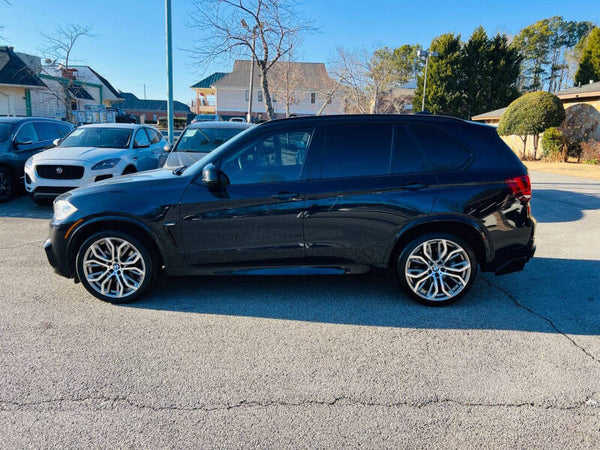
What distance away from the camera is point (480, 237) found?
4.27 metres

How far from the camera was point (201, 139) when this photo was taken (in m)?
9.23

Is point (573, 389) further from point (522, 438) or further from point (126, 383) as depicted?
point (126, 383)

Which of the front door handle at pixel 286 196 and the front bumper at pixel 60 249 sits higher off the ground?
the front door handle at pixel 286 196

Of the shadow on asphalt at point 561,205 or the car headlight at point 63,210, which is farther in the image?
the shadow on asphalt at point 561,205

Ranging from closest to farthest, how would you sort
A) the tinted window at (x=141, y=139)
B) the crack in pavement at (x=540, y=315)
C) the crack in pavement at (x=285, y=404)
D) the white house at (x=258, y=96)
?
the crack in pavement at (x=285, y=404)
the crack in pavement at (x=540, y=315)
the tinted window at (x=141, y=139)
the white house at (x=258, y=96)

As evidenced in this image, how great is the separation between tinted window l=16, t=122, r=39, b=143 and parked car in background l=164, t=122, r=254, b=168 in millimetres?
4079

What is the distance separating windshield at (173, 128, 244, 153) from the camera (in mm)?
9039

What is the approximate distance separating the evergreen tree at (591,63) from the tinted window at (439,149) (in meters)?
37.7

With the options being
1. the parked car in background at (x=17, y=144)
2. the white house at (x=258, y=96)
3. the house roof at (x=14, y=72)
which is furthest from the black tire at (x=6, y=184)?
the white house at (x=258, y=96)

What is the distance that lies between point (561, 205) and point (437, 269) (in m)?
7.37

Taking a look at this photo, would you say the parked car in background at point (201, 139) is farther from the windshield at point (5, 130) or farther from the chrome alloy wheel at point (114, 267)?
the chrome alloy wheel at point (114, 267)

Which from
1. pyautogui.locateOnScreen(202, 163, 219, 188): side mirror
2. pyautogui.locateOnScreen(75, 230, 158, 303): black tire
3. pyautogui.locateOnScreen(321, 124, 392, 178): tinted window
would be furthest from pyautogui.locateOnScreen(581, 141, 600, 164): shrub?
pyautogui.locateOnScreen(75, 230, 158, 303): black tire

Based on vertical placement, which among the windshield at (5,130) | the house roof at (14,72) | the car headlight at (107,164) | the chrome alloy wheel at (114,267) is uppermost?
the house roof at (14,72)

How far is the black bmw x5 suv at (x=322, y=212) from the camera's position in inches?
164
